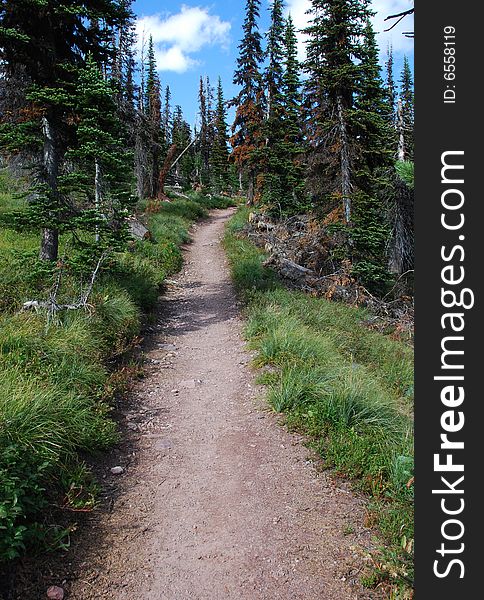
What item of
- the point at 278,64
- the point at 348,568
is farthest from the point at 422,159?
the point at 278,64

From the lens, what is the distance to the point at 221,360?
8.38 metres

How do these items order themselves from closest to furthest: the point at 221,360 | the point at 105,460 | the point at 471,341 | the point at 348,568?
the point at 471,341 < the point at 348,568 < the point at 105,460 < the point at 221,360

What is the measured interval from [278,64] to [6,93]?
88.9 feet

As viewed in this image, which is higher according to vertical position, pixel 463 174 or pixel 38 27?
pixel 38 27

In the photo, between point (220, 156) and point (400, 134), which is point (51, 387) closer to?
point (400, 134)

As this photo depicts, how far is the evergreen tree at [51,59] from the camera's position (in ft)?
25.3

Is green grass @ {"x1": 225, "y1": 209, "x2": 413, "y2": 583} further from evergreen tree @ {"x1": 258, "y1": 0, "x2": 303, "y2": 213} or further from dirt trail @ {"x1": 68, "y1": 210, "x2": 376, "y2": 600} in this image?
evergreen tree @ {"x1": 258, "y1": 0, "x2": 303, "y2": 213}

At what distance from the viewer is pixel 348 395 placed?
18.4ft

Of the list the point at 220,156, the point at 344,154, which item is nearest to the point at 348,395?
the point at 344,154

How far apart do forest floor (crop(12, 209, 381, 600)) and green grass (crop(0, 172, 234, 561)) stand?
1.14 ft

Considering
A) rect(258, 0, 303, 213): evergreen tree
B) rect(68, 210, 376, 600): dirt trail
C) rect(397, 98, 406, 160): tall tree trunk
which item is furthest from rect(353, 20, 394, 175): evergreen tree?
rect(68, 210, 376, 600): dirt trail

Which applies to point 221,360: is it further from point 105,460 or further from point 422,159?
point 422,159

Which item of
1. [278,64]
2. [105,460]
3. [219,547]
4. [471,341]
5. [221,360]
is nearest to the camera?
[471,341]

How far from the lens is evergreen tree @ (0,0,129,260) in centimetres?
771
